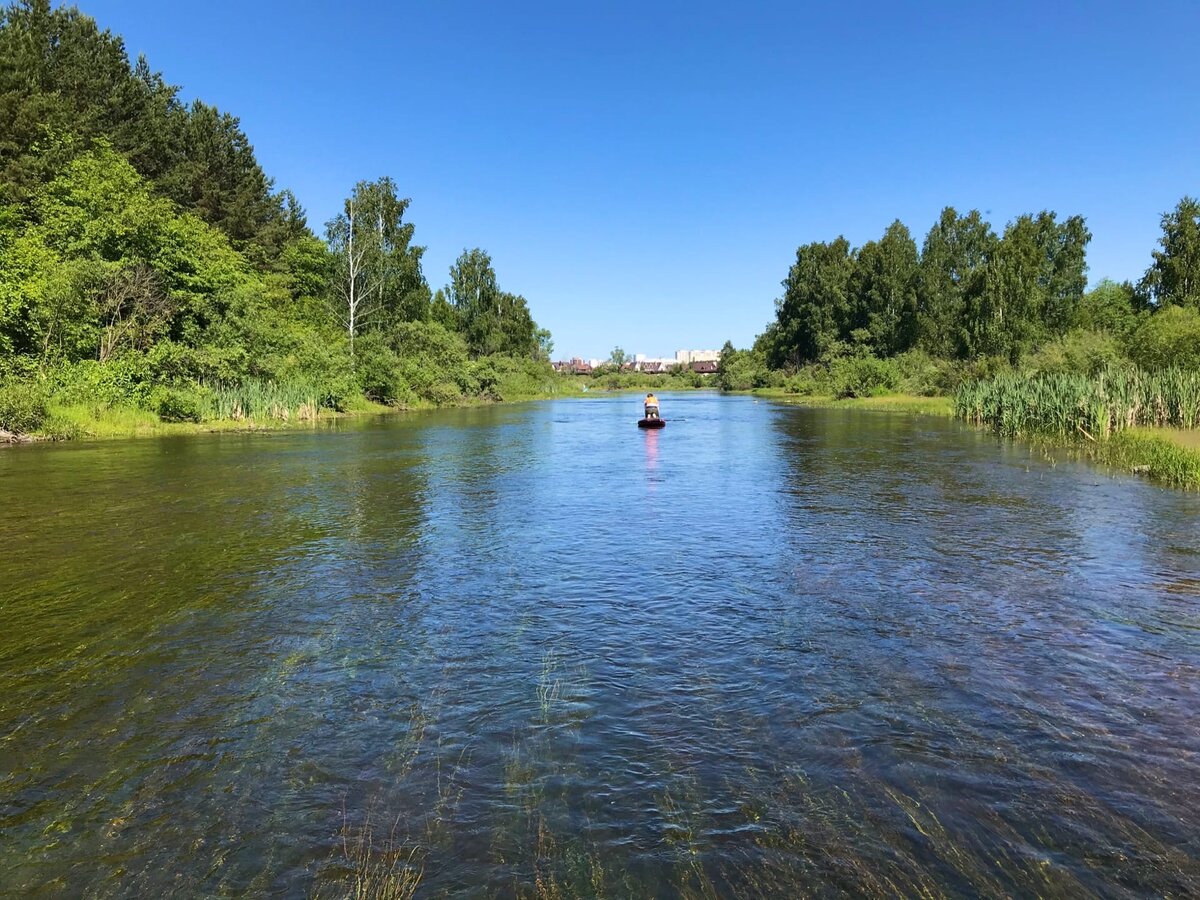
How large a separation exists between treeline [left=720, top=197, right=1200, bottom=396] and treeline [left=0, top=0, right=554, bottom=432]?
5555 cm

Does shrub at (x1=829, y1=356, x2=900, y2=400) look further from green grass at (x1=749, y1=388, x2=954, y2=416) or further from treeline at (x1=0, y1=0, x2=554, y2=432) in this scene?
treeline at (x1=0, y1=0, x2=554, y2=432)

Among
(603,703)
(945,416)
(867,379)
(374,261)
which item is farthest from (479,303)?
(603,703)

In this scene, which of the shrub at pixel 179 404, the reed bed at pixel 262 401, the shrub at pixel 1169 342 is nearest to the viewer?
the shrub at pixel 1169 342

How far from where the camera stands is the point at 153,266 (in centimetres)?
4472

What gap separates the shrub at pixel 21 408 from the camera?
33.4 m

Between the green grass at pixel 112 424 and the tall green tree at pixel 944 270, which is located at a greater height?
the tall green tree at pixel 944 270

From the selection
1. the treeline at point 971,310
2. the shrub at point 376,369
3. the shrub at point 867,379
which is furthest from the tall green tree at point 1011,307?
the shrub at point 376,369

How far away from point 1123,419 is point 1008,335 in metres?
49.4

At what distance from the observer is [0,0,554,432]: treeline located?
39125 mm

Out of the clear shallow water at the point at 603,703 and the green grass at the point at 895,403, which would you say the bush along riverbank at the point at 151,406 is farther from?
the green grass at the point at 895,403

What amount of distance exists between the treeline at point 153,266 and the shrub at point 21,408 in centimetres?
8

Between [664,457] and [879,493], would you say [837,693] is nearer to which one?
[879,493]

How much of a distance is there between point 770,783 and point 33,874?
219 inches

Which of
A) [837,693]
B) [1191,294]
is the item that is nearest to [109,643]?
[837,693]
